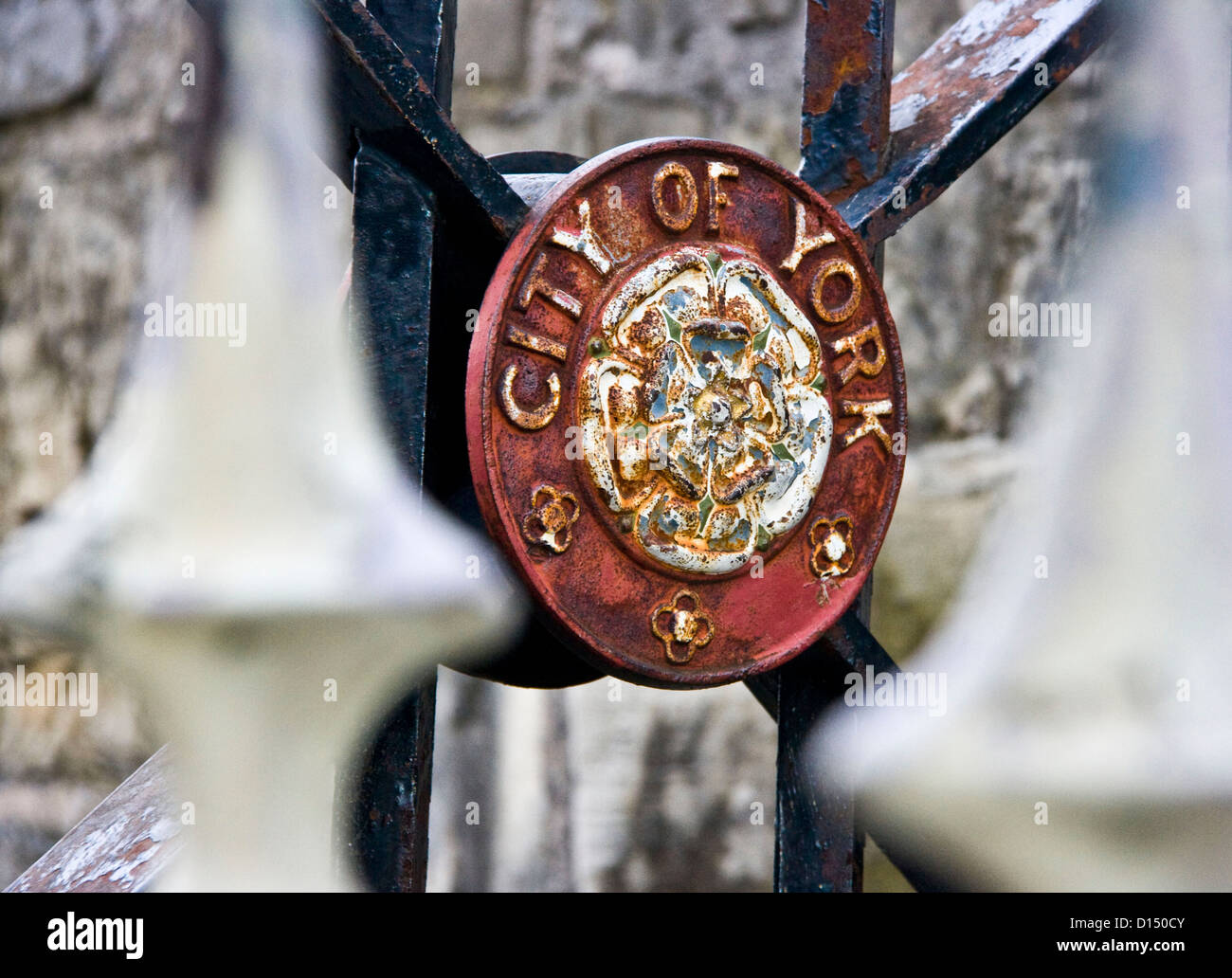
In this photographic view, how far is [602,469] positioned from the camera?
0.62 m

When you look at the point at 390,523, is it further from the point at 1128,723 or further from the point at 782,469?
the point at 1128,723

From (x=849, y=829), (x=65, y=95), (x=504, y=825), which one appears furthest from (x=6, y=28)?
(x=849, y=829)

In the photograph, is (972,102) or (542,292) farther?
(972,102)

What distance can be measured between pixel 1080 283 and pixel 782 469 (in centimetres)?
44

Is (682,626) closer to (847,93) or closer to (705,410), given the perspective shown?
(705,410)

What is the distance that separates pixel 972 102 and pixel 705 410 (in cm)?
33

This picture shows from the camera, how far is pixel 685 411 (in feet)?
2.11

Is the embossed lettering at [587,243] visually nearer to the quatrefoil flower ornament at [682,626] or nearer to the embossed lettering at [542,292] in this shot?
the embossed lettering at [542,292]

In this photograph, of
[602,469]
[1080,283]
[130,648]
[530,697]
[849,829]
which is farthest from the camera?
[530,697]

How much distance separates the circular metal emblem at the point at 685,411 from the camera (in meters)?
0.60

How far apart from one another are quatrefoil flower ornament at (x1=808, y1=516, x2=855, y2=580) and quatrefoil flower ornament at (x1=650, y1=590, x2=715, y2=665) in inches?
3.5

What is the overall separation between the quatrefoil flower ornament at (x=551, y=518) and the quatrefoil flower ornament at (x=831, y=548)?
0.55ft
